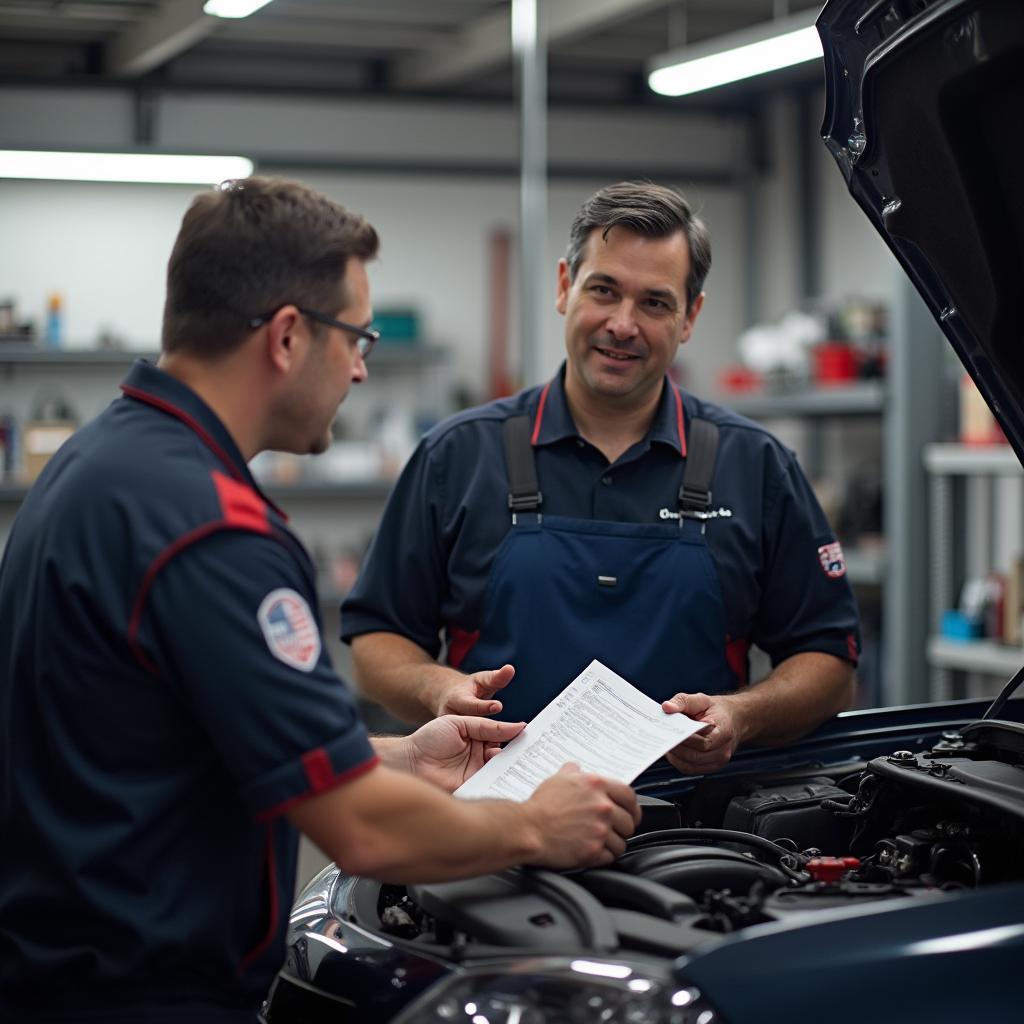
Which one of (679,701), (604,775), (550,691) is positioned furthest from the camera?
(550,691)

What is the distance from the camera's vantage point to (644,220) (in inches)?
104

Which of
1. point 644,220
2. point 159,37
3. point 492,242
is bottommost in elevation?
point 644,220

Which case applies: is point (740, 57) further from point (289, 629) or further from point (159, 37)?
point (289, 629)

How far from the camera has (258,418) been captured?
1.63 metres

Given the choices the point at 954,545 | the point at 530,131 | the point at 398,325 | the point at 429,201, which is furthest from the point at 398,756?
the point at 429,201

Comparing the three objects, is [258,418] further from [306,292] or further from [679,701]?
[679,701]

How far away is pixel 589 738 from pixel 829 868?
1.30ft

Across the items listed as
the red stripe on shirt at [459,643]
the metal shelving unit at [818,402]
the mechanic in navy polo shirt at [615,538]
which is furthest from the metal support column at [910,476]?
the red stripe on shirt at [459,643]

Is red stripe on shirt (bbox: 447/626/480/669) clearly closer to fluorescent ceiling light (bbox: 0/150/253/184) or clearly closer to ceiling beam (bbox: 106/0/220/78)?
fluorescent ceiling light (bbox: 0/150/253/184)

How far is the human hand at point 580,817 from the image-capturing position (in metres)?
1.68

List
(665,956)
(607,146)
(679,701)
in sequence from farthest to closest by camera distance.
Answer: (607,146)
(679,701)
(665,956)

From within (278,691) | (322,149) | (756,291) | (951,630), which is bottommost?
(951,630)

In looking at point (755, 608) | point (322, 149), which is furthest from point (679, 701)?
point (322, 149)

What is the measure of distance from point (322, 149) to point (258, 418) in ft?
23.4
